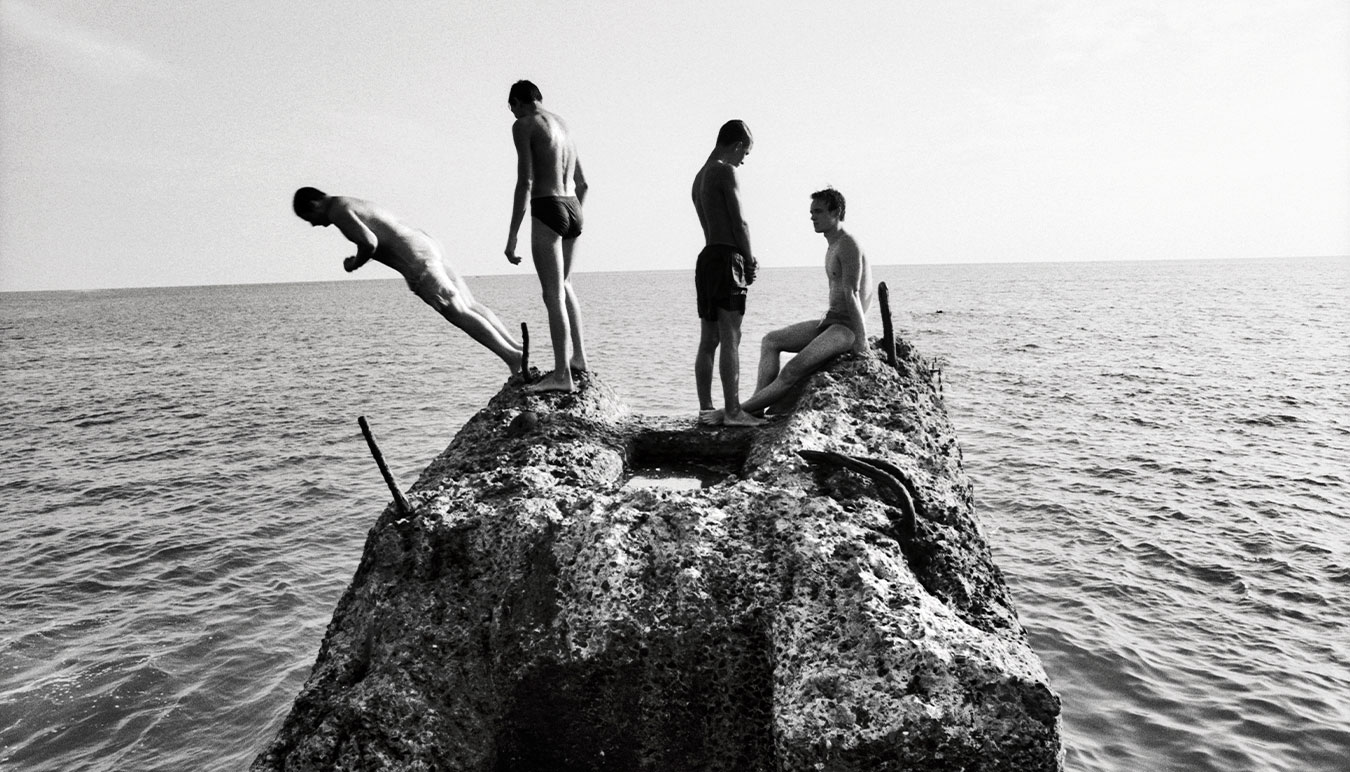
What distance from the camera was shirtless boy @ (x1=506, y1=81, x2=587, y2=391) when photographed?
6316mm

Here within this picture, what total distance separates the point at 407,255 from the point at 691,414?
8.34 feet

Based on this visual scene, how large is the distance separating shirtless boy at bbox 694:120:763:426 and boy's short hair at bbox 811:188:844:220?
0.68 m

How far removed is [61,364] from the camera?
44688 millimetres

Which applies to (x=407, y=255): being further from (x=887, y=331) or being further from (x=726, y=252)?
(x=887, y=331)

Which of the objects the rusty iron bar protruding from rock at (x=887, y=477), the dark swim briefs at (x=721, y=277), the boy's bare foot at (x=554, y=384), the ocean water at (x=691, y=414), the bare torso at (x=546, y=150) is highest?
the bare torso at (x=546, y=150)

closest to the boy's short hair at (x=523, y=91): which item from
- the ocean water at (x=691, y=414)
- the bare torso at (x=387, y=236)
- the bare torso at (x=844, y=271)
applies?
the bare torso at (x=387, y=236)

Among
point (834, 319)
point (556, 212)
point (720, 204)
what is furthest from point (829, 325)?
point (556, 212)

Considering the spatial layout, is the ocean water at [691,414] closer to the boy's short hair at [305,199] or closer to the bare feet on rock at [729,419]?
the bare feet on rock at [729,419]

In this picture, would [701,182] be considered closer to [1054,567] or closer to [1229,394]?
[1054,567]

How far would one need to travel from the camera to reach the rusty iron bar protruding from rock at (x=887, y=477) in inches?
178

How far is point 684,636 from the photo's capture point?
4090 millimetres

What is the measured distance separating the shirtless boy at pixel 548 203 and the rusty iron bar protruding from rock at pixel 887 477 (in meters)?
2.28

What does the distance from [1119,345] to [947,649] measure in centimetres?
4206

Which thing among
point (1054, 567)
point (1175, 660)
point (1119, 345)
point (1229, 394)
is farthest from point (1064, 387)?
point (1175, 660)
